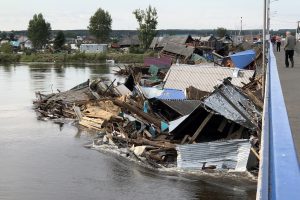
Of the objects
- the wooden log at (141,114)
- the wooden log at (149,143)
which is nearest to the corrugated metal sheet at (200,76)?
the wooden log at (141,114)

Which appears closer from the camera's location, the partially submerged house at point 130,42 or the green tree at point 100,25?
the partially submerged house at point 130,42

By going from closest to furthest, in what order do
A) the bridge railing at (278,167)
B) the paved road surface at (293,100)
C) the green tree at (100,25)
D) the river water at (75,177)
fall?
1. the bridge railing at (278,167)
2. the paved road surface at (293,100)
3. the river water at (75,177)
4. the green tree at (100,25)

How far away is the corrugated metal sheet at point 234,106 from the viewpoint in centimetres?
1340

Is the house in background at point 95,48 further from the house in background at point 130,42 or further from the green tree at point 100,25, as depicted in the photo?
the green tree at point 100,25

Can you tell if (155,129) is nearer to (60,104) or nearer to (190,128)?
(190,128)

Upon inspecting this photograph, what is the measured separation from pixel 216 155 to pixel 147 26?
95457mm

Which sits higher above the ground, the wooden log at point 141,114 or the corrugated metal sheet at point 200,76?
the corrugated metal sheet at point 200,76

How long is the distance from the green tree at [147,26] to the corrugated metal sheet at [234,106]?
90691 mm

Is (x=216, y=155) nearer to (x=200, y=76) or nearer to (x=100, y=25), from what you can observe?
(x=200, y=76)

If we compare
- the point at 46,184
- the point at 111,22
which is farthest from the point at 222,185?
the point at 111,22

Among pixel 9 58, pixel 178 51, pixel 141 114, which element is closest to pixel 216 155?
pixel 141 114

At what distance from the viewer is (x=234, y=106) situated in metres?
13.9

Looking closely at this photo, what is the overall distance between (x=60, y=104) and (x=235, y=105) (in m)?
13.8

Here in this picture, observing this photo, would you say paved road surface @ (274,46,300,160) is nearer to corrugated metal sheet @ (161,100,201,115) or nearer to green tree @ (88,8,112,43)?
corrugated metal sheet @ (161,100,201,115)
